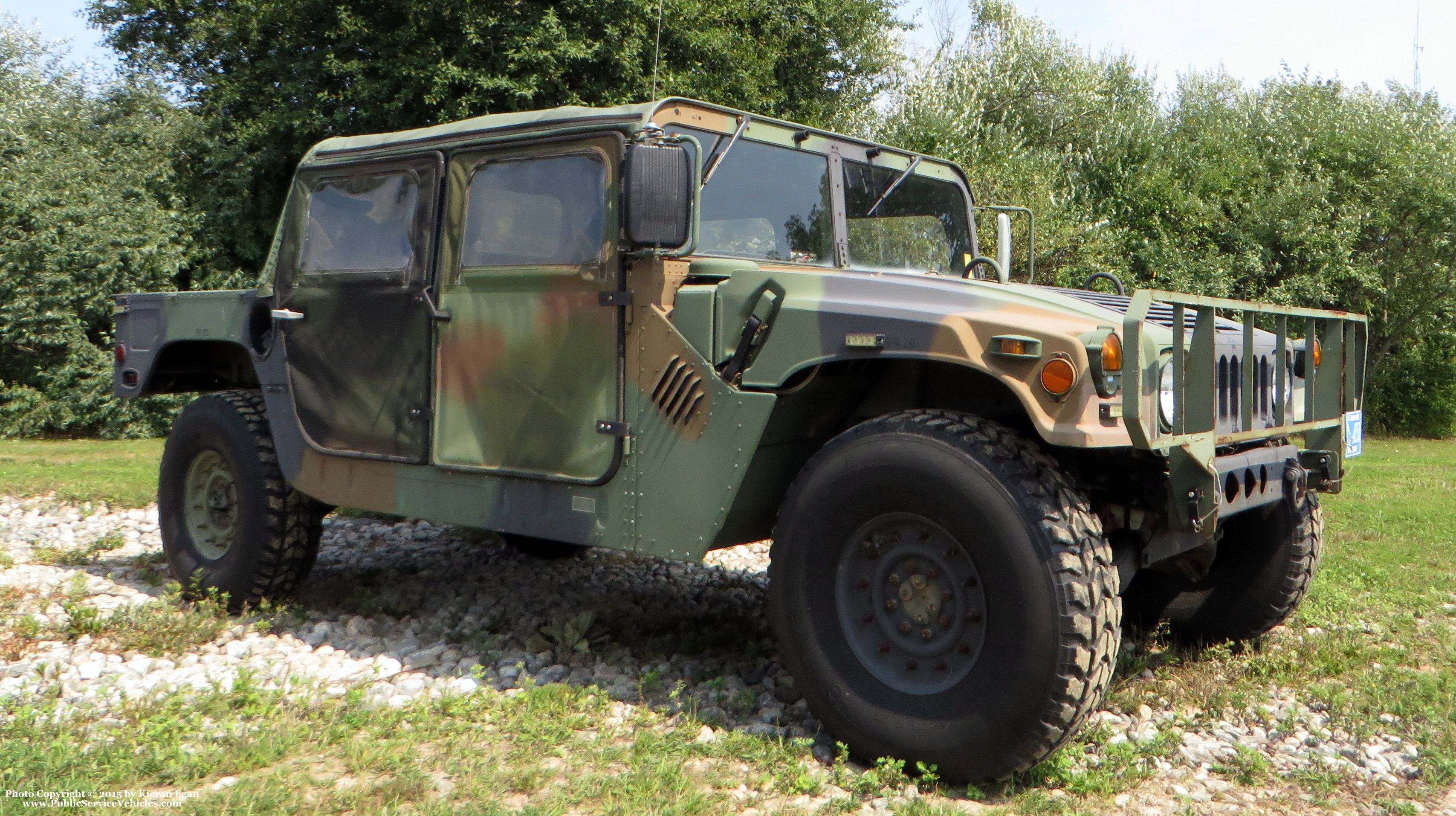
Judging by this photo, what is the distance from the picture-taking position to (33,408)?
16875 millimetres

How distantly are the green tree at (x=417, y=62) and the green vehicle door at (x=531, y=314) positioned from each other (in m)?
11.6

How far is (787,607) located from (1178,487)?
4.11 feet

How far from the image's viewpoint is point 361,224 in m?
5.01

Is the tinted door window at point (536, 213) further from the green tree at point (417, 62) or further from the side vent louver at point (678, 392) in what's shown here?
the green tree at point (417, 62)

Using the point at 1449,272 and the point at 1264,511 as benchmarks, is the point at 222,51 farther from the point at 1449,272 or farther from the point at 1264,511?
the point at 1449,272

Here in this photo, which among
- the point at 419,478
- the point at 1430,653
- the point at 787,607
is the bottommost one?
the point at 1430,653

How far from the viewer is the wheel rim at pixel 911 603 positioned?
3.43 meters

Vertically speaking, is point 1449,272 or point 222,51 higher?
point 222,51

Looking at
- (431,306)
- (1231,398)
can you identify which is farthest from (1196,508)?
(431,306)

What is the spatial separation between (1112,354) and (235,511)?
14.1 feet

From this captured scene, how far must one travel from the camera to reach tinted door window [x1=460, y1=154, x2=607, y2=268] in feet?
13.8

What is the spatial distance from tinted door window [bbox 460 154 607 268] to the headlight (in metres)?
1.98

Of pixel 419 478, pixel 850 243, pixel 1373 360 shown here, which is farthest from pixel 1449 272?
pixel 419 478

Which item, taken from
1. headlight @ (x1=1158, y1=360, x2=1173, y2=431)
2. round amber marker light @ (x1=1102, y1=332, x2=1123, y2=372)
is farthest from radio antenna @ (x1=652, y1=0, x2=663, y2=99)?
headlight @ (x1=1158, y1=360, x2=1173, y2=431)
